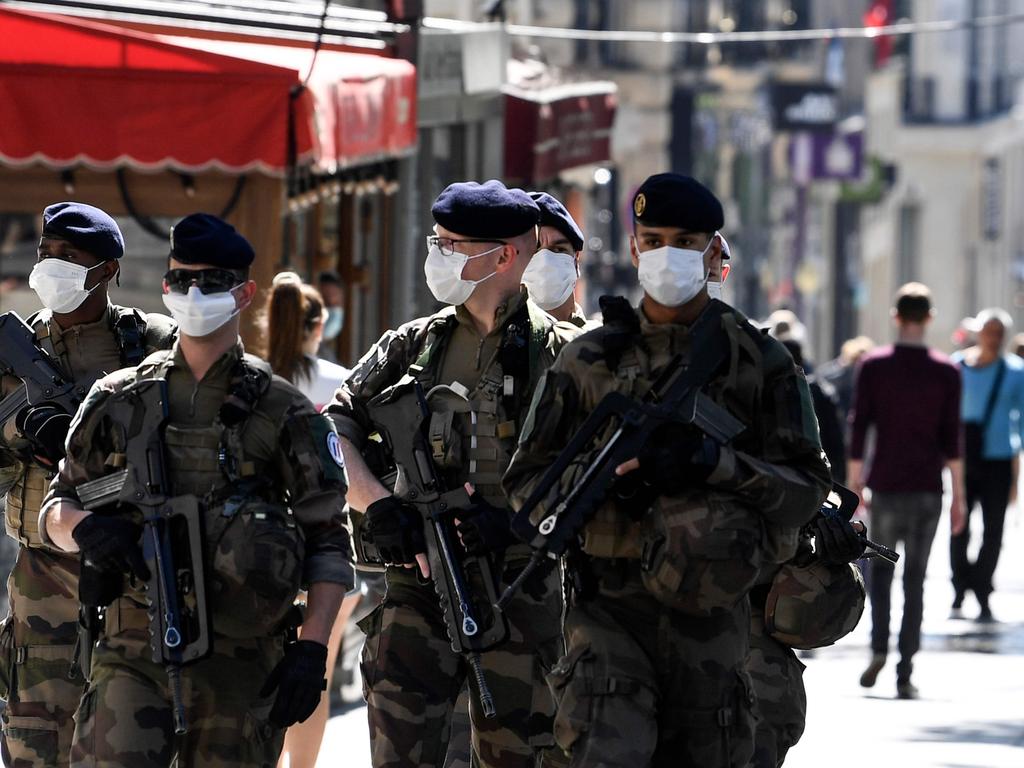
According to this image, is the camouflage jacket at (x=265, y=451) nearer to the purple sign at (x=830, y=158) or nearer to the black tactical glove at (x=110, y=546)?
the black tactical glove at (x=110, y=546)

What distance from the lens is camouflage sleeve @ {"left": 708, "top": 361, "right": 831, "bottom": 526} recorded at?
18.7 ft

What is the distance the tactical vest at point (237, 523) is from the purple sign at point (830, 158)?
36764 mm

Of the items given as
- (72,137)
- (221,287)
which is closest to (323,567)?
(221,287)

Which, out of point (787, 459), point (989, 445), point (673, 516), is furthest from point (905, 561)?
point (673, 516)

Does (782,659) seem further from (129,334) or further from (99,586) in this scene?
(99,586)

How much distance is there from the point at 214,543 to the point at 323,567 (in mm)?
269

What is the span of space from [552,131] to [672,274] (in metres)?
11.8

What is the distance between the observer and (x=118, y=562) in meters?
5.64

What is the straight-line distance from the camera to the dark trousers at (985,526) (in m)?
15.2

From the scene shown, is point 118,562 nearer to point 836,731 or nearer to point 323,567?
point 323,567

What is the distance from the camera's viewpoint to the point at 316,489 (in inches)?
227

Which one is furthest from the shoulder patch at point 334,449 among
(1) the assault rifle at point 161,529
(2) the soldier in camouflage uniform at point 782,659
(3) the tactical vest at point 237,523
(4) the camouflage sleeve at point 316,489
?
(2) the soldier in camouflage uniform at point 782,659

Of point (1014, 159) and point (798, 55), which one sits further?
point (1014, 159)

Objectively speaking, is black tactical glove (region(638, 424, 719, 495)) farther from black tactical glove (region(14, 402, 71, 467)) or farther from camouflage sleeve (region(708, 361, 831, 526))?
black tactical glove (region(14, 402, 71, 467))
